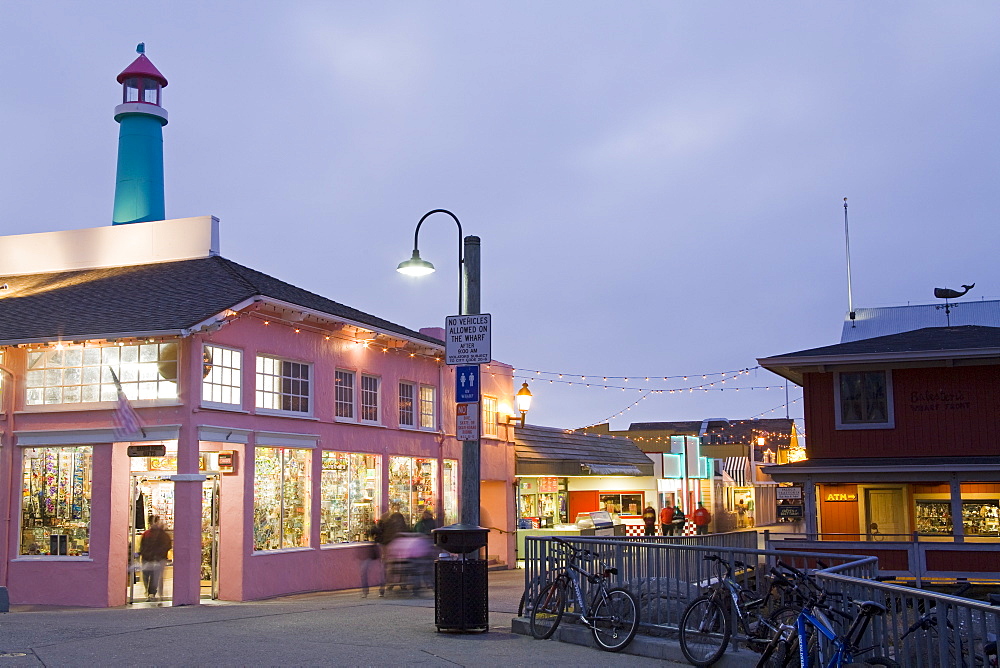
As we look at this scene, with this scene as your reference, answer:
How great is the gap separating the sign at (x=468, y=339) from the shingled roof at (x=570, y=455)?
18.7 meters

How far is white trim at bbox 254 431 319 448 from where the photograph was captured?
20.8 metres

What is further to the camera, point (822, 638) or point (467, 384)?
point (467, 384)

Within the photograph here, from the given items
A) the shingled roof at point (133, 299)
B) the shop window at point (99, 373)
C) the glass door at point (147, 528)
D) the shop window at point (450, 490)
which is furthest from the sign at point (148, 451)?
the shop window at point (450, 490)

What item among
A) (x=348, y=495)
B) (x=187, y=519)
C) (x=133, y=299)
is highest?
(x=133, y=299)

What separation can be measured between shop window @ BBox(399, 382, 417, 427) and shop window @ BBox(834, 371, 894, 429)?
10120 millimetres

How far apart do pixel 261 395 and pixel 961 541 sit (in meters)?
15.0

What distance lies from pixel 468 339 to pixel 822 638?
21.3 ft

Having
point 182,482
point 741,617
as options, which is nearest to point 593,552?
point 741,617

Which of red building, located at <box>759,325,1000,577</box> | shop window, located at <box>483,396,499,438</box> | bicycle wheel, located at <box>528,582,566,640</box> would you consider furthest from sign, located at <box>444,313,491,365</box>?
shop window, located at <box>483,396,499,438</box>

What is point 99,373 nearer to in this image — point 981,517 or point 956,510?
point 956,510

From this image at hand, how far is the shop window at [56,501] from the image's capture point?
19.6m

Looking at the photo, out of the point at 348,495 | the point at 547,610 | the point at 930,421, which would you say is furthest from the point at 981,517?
the point at 547,610

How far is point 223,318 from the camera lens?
19219 millimetres

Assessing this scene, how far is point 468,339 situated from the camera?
14.2 m
